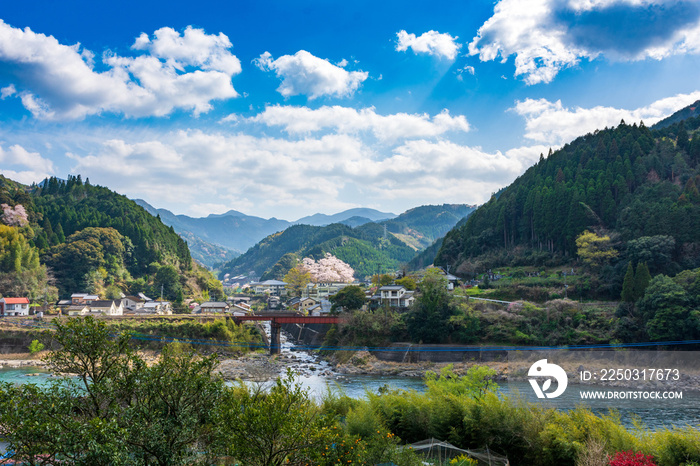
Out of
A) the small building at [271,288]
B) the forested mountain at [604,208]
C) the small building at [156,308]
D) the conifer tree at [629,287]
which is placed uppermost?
the forested mountain at [604,208]

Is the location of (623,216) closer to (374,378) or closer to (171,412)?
(374,378)

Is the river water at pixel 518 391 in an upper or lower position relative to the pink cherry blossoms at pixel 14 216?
lower

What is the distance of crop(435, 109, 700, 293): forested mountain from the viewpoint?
33.4 meters

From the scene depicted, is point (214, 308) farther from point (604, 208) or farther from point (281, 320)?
point (604, 208)

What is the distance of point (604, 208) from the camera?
1578 inches

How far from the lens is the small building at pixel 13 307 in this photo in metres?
37.5

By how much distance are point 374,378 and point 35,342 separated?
78.1 feet

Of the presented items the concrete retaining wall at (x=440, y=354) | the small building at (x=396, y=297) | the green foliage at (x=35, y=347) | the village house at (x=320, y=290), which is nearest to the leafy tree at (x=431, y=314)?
the concrete retaining wall at (x=440, y=354)

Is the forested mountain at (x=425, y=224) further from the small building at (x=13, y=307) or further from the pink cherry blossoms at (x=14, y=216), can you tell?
the small building at (x=13, y=307)

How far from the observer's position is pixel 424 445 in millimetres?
9500

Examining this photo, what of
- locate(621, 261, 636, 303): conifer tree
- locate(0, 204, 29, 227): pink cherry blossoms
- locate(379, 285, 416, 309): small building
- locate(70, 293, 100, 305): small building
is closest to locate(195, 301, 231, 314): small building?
locate(70, 293, 100, 305): small building

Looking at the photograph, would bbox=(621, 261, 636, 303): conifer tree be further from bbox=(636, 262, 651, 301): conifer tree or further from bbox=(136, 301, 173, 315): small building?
bbox=(136, 301, 173, 315): small building

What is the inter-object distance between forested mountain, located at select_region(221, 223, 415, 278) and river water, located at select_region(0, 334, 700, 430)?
64.4 metres

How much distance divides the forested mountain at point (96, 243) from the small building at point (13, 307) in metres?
3.83
